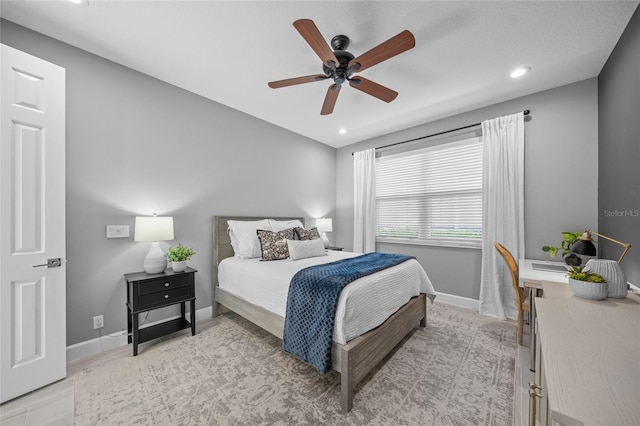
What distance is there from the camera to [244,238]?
306 centimetres

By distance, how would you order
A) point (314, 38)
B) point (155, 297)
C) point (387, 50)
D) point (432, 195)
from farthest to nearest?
point (432, 195) < point (155, 297) < point (387, 50) < point (314, 38)

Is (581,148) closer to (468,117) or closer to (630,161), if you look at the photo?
(630,161)

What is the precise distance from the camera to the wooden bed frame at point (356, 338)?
1.65m

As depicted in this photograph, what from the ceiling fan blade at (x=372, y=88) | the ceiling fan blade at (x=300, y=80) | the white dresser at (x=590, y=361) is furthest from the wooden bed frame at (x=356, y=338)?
the ceiling fan blade at (x=372, y=88)

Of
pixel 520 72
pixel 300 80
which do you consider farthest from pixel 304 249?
pixel 520 72

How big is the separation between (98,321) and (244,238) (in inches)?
60.2

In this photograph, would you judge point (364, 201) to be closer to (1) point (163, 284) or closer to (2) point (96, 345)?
(1) point (163, 284)

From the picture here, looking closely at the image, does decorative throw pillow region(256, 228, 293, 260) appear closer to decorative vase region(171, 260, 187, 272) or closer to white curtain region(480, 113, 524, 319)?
decorative vase region(171, 260, 187, 272)

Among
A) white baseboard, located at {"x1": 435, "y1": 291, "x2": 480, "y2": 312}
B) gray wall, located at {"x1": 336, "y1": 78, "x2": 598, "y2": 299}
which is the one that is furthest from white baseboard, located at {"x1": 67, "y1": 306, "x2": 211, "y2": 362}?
gray wall, located at {"x1": 336, "y1": 78, "x2": 598, "y2": 299}

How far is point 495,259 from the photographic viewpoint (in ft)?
10.1

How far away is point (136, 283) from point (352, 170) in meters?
3.77

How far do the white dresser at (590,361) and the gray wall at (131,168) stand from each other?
3121 millimetres

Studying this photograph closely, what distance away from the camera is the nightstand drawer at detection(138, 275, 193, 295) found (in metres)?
2.23

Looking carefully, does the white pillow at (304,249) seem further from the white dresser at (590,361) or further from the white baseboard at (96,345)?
the white dresser at (590,361)
